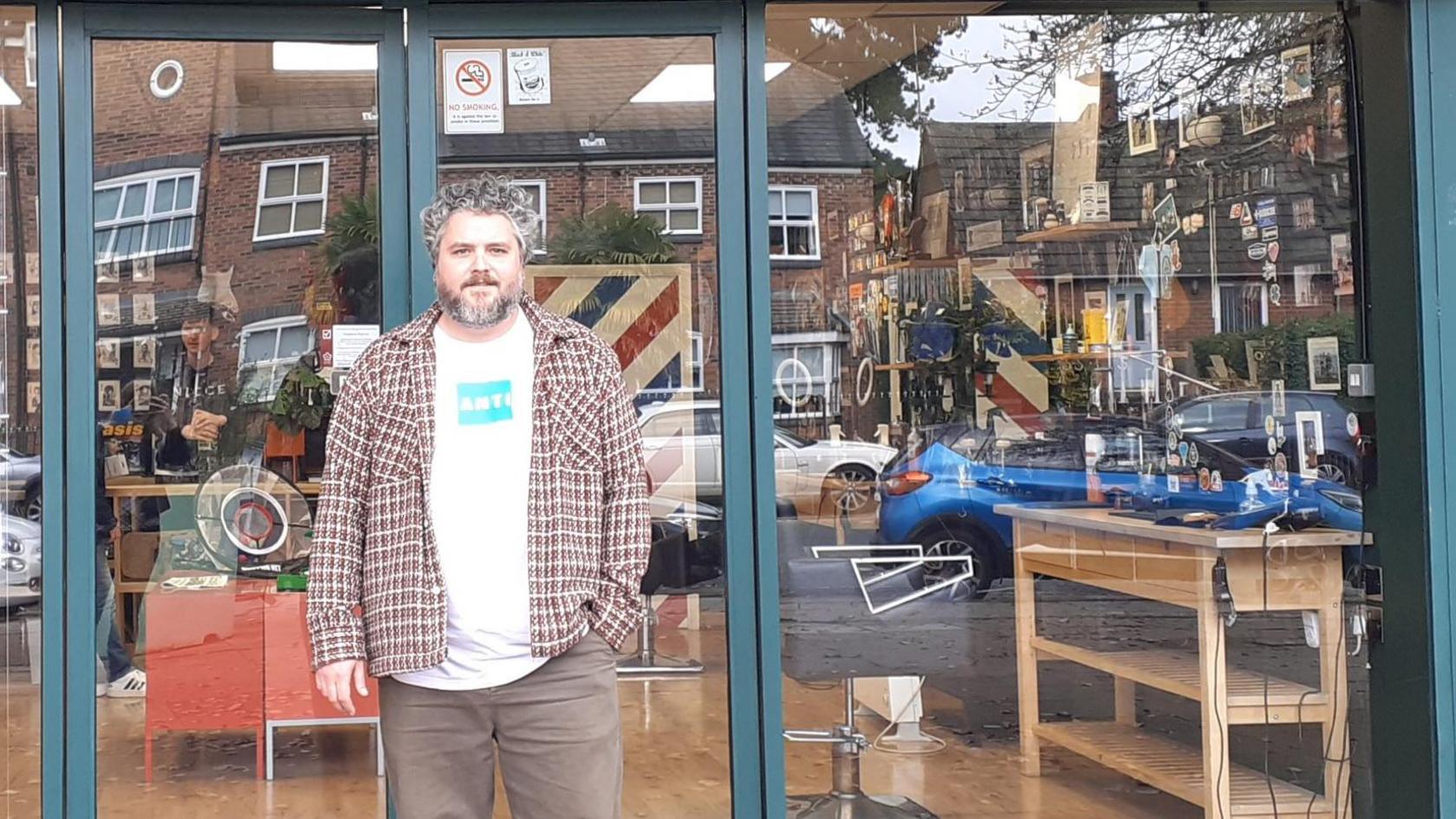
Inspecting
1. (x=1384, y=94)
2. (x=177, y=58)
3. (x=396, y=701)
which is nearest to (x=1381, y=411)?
(x=1384, y=94)

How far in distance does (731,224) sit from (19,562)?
179 centimetres

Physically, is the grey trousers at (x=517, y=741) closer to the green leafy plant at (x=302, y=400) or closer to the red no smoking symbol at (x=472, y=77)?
the red no smoking symbol at (x=472, y=77)

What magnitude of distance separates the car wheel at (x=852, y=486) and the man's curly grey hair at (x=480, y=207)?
7.79 feet

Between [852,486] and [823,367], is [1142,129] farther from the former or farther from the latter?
[852,486]

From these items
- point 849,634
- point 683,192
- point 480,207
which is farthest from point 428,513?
point 849,634

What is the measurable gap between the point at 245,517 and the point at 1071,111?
3226 mm

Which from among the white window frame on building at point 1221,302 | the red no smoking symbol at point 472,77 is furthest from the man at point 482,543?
the white window frame on building at point 1221,302

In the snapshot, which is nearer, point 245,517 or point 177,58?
point 177,58

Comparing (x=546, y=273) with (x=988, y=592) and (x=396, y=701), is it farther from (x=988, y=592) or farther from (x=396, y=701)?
(x=988, y=592)

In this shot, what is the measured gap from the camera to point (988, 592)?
5.25 meters

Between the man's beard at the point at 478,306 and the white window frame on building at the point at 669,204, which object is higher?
the white window frame on building at the point at 669,204

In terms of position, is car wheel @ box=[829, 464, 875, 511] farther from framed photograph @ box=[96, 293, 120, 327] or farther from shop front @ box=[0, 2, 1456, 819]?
framed photograph @ box=[96, 293, 120, 327]

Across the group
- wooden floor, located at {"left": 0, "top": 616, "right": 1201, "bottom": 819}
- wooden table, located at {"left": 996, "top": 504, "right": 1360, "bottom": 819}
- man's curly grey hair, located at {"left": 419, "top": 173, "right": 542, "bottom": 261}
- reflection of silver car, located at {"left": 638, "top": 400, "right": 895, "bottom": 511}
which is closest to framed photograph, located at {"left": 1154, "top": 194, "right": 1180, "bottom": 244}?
wooden table, located at {"left": 996, "top": 504, "right": 1360, "bottom": 819}

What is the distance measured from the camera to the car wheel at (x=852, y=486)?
510cm
